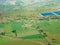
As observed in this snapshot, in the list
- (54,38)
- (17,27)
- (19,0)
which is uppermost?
(19,0)

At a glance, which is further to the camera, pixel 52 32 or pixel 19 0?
pixel 19 0

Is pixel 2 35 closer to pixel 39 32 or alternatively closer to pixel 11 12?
pixel 11 12

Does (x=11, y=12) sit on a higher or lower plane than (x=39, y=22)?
higher

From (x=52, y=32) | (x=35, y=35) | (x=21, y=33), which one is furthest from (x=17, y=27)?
(x=52, y=32)

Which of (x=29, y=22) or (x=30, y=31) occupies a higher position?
(x=29, y=22)

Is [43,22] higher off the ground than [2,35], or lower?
higher

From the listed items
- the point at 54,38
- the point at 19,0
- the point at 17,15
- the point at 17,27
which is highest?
the point at 19,0

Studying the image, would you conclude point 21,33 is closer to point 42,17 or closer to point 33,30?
point 33,30

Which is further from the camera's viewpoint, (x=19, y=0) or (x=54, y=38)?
(x=19, y=0)

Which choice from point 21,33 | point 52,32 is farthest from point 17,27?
point 52,32
